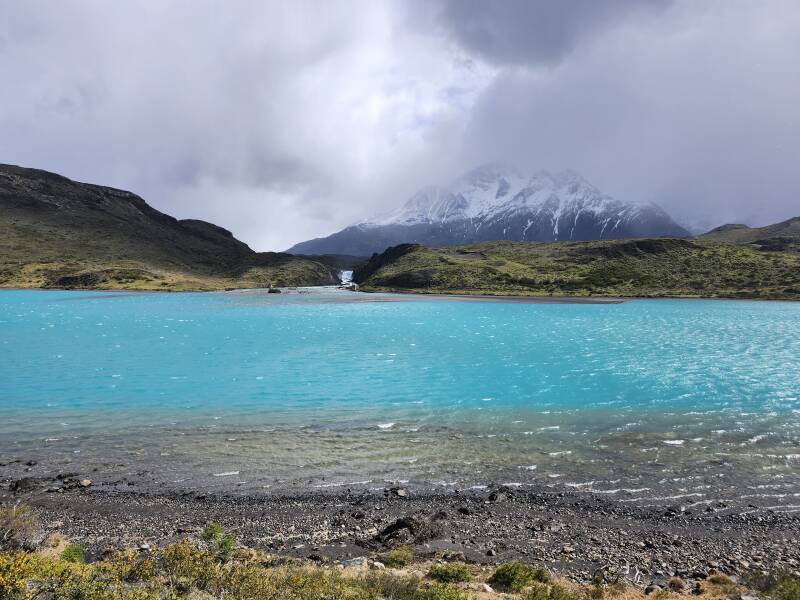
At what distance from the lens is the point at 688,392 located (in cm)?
3164

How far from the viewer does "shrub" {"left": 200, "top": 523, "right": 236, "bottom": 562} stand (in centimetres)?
1134

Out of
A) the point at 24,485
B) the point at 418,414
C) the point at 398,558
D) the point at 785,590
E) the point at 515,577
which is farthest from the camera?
the point at 418,414

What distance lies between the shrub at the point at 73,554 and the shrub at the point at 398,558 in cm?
718

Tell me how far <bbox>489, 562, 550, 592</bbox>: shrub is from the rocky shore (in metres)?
1.00

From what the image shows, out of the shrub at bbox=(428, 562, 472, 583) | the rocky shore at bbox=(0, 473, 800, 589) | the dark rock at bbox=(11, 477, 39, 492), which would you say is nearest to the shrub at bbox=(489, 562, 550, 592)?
the shrub at bbox=(428, 562, 472, 583)

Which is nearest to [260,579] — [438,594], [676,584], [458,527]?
[438,594]

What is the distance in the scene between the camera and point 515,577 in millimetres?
10516

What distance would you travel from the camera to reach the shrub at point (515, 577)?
408 inches

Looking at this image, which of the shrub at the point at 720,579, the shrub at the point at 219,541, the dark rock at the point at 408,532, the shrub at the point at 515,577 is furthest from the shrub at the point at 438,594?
the shrub at the point at 720,579

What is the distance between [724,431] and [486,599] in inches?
784

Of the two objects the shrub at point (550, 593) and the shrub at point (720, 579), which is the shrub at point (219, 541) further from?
the shrub at point (720, 579)

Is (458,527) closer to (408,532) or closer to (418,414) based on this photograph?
(408,532)

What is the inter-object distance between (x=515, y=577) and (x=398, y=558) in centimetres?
291

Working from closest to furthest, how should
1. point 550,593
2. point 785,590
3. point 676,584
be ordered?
point 785,590 → point 550,593 → point 676,584
